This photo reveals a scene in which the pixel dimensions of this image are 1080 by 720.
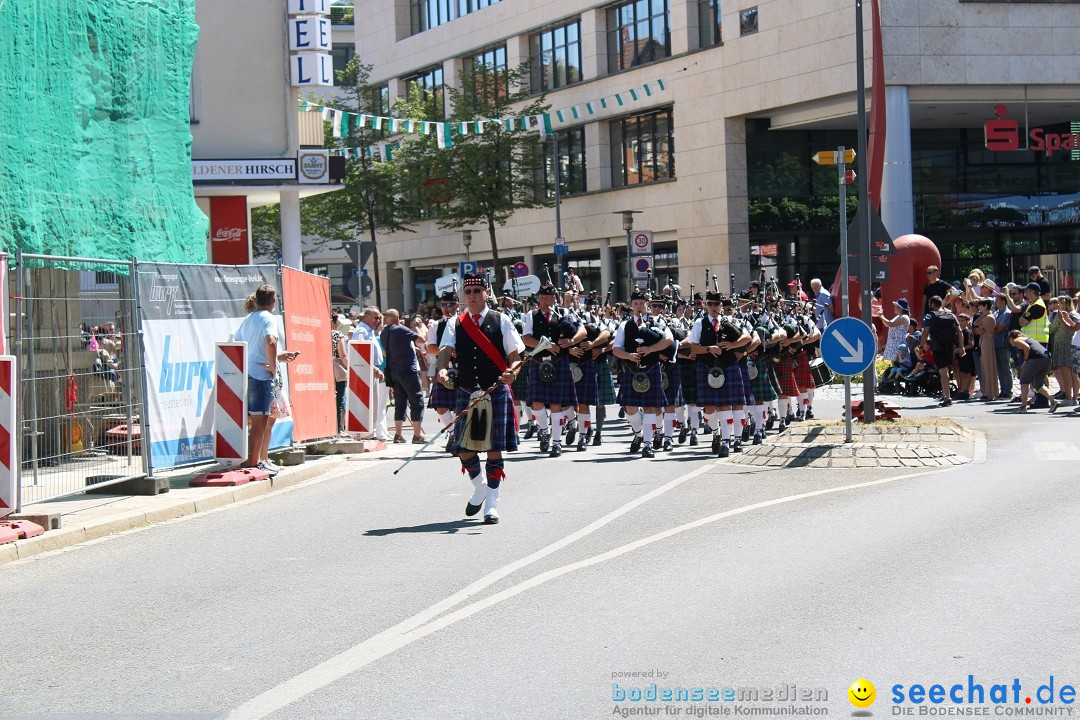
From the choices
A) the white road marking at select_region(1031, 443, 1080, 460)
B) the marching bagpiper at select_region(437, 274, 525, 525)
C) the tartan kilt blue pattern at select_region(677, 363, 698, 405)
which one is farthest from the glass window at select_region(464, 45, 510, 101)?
the marching bagpiper at select_region(437, 274, 525, 525)

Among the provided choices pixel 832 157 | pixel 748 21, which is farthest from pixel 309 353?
pixel 748 21

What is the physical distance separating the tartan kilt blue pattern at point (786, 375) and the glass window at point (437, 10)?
37.2m

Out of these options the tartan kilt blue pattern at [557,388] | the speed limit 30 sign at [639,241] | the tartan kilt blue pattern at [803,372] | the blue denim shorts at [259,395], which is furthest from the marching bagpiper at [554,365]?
the speed limit 30 sign at [639,241]

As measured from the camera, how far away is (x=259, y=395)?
563 inches

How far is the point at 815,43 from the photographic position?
39.9 metres

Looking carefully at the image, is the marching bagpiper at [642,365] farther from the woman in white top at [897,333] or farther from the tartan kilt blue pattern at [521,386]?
the woman in white top at [897,333]

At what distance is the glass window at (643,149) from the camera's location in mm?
46219

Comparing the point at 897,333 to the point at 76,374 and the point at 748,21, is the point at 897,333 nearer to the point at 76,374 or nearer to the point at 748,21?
the point at 76,374

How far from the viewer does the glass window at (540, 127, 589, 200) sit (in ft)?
165

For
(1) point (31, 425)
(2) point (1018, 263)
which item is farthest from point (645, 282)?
(1) point (31, 425)

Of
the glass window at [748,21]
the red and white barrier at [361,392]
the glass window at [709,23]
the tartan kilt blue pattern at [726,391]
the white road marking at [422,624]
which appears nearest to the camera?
the white road marking at [422,624]

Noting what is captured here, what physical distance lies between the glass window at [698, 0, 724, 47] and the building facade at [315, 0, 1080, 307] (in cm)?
6

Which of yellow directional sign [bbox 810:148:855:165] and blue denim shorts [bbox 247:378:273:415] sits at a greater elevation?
yellow directional sign [bbox 810:148:855:165]

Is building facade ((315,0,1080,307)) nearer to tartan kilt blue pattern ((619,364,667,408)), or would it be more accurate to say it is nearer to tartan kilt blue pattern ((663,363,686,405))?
tartan kilt blue pattern ((663,363,686,405))
